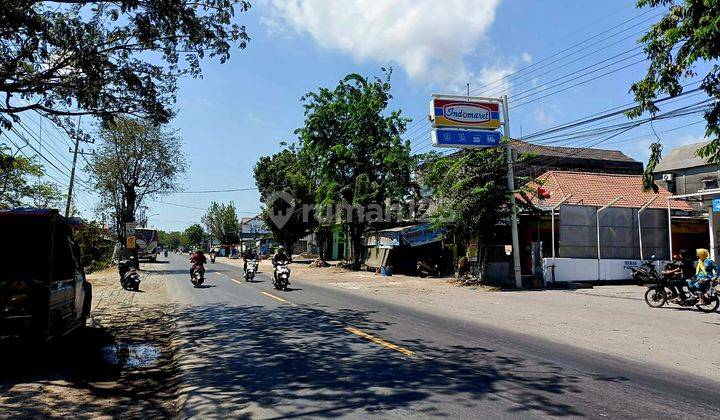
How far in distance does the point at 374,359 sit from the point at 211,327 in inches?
179

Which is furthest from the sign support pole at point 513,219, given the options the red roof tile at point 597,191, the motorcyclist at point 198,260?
the motorcyclist at point 198,260

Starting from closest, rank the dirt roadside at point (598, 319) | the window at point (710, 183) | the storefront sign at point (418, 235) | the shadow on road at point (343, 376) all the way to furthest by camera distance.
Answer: the shadow on road at point (343, 376) < the dirt roadside at point (598, 319) < the storefront sign at point (418, 235) < the window at point (710, 183)

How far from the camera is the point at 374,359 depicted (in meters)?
7.39

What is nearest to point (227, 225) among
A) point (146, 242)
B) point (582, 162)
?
point (146, 242)

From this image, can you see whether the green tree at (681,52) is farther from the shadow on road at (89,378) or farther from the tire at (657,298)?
the shadow on road at (89,378)

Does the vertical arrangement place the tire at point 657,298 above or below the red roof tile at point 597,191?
below

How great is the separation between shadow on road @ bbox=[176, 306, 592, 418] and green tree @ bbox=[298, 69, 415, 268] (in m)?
24.4

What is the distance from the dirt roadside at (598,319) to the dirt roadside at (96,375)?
7.07 m

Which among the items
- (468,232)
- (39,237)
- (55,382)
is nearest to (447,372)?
(55,382)

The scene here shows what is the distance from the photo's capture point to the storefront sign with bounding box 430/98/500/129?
22.7 m

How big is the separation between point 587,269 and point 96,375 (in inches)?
836

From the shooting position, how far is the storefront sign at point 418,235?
3025cm

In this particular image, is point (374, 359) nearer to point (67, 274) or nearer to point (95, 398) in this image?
point (95, 398)

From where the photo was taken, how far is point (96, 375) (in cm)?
694
